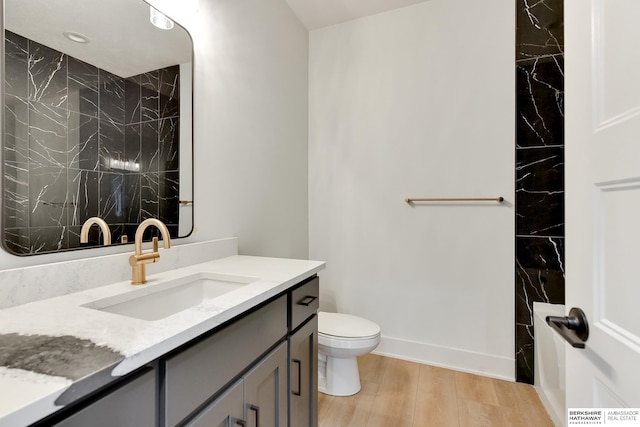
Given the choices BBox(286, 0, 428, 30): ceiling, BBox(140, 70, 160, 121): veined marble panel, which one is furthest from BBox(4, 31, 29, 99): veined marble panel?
BBox(286, 0, 428, 30): ceiling

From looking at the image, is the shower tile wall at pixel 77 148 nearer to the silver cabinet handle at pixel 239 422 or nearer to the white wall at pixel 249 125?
the white wall at pixel 249 125

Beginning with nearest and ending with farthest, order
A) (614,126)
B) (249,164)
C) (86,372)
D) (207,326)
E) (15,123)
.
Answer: (86,372)
(614,126)
(207,326)
(15,123)
(249,164)

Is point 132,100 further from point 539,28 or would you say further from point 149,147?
point 539,28

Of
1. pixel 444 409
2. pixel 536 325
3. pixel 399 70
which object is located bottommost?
pixel 444 409

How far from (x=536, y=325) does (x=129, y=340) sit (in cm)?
223

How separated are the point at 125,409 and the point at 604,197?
0.98 m

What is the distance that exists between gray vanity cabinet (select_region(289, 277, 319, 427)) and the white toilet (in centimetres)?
42

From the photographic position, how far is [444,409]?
1.69 metres

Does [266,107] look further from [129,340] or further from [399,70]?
[129,340]

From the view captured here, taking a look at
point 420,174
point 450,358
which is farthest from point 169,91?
point 450,358

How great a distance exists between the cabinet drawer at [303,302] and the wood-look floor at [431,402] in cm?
78

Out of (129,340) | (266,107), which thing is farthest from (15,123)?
(266,107)

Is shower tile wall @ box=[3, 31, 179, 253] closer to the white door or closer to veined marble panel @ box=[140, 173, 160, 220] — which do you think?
veined marble panel @ box=[140, 173, 160, 220]

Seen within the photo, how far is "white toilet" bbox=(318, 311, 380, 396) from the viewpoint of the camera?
168 centimetres
